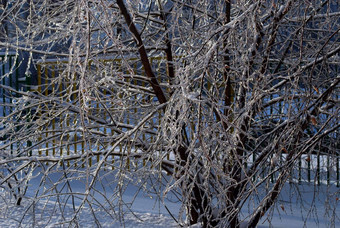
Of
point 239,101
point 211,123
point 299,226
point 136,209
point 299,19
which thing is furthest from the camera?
point 136,209

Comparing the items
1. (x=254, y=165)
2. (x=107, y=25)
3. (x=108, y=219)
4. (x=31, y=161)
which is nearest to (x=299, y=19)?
(x=254, y=165)

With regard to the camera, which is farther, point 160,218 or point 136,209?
point 136,209

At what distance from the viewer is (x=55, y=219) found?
5.03 m

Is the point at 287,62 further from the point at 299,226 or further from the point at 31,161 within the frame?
the point at 31,161

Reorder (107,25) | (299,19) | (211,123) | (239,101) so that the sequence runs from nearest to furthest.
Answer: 1. (107,25)
2. (211,123)
3. (299,19)
4. (239,101)

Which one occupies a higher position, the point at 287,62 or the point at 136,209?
the point at 287,62

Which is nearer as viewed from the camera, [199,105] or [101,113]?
[199,105]

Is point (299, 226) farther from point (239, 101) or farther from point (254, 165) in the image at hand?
point (239, 101)

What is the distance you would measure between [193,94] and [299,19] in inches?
61.3

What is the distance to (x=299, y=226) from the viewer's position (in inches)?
193

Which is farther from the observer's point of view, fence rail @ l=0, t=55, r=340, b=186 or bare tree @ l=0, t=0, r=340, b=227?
fence rail @ l=0, t=55, r=340, b=186

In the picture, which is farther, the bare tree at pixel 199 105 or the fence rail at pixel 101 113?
the fence rail at pixel 101 113

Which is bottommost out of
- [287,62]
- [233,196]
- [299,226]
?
[299,226]

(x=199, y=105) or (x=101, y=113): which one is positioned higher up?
(x=199, y=105)
